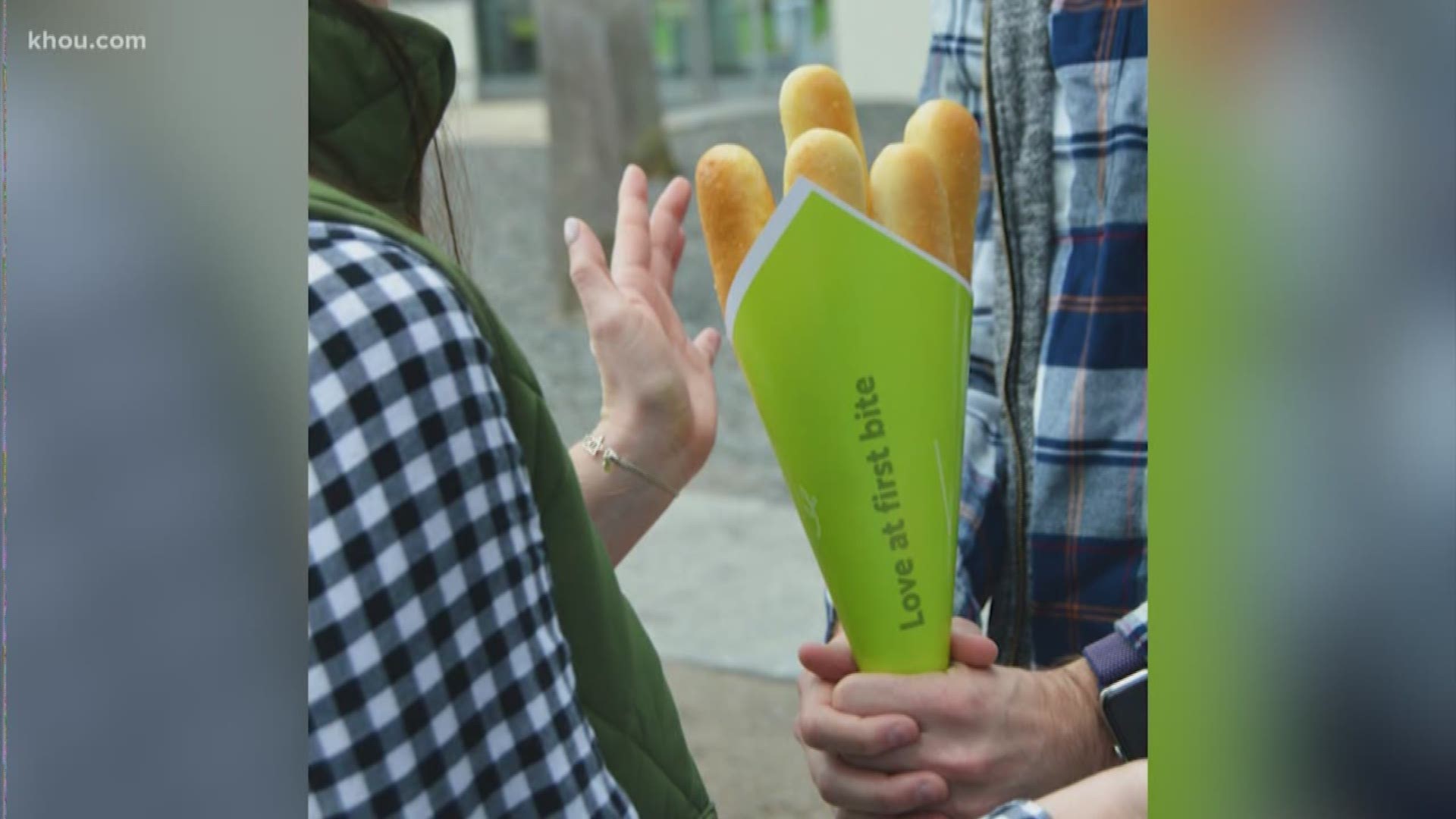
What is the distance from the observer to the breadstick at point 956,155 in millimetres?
997

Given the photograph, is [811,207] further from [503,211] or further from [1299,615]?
[503,211]

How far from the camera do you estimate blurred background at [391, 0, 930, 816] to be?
2838 mm

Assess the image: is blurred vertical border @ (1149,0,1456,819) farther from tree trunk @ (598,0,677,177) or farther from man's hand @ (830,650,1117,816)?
tree trunk @ (598,0,677,177)

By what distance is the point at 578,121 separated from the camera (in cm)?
591

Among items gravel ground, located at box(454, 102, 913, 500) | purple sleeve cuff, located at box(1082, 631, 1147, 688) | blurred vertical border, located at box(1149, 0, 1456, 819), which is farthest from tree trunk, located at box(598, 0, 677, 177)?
blurred vertical border, located at box(1149, 0, 1456, 819)

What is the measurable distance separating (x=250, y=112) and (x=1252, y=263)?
51 centimetres

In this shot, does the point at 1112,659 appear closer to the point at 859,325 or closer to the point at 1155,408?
the point at 859,325

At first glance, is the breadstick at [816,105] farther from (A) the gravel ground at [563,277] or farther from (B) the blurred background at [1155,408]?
(B) the blurred background at [1155,408]

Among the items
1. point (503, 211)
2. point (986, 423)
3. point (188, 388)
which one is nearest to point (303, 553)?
point (188, 388)

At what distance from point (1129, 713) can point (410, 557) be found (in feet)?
1.80

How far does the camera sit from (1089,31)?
4.66ft

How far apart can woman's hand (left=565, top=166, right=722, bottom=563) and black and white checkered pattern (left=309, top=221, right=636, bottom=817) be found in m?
0.39

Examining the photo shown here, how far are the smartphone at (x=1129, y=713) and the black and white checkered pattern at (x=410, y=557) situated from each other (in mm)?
444

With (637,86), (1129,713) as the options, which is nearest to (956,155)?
(1129,713)
